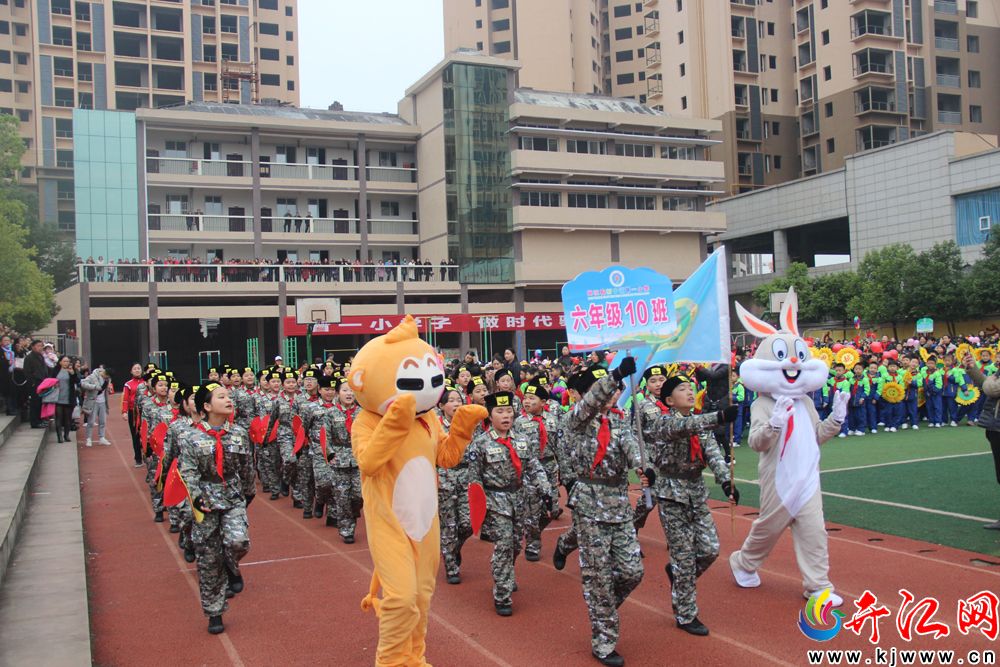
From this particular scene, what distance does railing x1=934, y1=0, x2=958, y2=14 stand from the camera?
171ft

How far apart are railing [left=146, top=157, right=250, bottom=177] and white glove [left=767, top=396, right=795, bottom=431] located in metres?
42.3

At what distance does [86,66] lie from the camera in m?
59.7

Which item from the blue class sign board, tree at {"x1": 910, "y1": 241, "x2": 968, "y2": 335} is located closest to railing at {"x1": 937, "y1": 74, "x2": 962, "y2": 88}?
tree at {"x1": 910, "y1": 241, "x2": 968, "y2": 335}

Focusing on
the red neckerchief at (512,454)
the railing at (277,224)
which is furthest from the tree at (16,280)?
the red neckerchief at (512,454)

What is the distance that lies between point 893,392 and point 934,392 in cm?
120

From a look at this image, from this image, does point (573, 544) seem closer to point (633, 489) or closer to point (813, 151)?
point (633, 489)

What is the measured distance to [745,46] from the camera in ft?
182

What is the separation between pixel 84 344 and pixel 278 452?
29.2 meters

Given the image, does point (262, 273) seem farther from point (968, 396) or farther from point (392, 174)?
point (968, 396)

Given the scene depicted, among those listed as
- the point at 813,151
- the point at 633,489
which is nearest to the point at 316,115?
the point at 813,151

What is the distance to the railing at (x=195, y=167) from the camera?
44.4m

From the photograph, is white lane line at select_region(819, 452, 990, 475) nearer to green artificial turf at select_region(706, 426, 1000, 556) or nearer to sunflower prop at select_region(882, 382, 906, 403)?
green artificial turf at select_region(706, 426, 1000, 556)

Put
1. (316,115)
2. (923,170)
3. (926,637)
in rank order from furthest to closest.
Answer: (316,115) < (923,170) < (926,637)

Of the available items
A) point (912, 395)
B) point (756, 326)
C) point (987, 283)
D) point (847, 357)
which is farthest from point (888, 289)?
point (756, 326)
